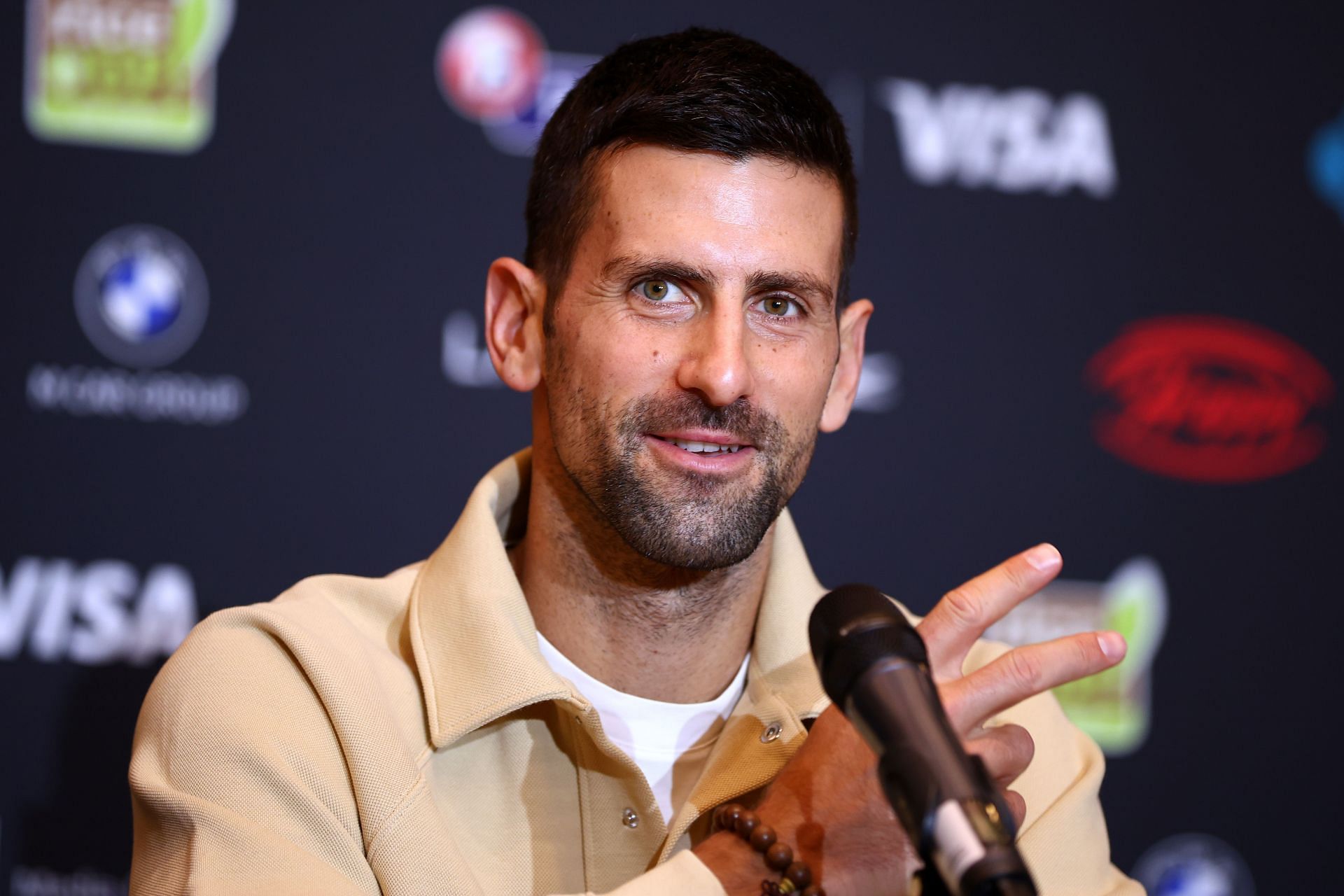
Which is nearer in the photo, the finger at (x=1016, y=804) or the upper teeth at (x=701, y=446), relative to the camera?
the finger at (x=1016, y=804)

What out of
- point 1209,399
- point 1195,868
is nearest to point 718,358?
point 1209,399

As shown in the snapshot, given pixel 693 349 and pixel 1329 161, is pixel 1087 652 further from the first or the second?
pixel 1329 161

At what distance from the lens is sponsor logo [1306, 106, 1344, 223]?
9.41ft

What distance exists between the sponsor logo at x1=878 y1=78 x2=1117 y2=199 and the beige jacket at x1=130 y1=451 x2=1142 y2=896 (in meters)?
1.22

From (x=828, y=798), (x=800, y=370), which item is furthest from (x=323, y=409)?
(x=828, y=798)

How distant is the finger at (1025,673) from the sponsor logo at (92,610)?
1.67 m

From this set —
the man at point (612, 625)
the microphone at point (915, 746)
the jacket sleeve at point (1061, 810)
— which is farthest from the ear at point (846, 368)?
the microphone at point (915, 746)

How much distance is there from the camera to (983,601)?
1.30 meters

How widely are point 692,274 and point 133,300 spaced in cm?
129

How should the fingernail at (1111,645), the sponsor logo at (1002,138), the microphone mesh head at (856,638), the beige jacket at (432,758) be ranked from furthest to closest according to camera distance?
the sponsor logo at (1002,138) → the beige jacket at (432,758) → the fingernail at (1111,645) → the microphone mesh head at (856,638)

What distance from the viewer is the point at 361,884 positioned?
1.53 m

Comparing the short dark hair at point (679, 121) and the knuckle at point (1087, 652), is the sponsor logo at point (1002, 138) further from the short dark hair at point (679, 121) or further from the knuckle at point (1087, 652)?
the knuckle at point (1087, 652)

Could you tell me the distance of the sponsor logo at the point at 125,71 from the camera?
2.45m

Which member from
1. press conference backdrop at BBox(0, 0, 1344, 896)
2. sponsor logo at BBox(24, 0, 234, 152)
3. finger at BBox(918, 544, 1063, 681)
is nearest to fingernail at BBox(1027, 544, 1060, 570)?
finger at BBox(918, 544, 1063, 681)
